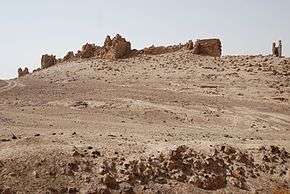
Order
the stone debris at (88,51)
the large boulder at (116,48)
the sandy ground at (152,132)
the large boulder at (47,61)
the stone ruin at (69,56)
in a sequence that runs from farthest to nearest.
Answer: the large boulder at (47,61) → the stone ruin at (69,56) → the stone debris at (88,51) → the large boulder at (116,48) → the sandy ground at (152,132)

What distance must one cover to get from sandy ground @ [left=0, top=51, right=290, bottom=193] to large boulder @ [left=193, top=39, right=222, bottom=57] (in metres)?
4.93

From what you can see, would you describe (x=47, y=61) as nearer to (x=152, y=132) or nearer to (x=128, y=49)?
(x=128, y=49)

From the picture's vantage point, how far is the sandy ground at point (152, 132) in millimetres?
10375

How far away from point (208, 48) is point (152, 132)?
19.0 meters

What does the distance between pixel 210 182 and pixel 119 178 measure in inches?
88.2

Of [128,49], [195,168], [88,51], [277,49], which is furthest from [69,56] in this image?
[195,168]

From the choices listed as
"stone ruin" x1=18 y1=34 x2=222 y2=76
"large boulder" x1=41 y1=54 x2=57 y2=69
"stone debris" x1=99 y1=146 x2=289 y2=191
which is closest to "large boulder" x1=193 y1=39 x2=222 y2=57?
"stone ruin" x1=18 y1=34 x2=222 y2=76

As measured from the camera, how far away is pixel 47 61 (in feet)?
124

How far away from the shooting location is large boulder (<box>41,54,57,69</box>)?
123 feet

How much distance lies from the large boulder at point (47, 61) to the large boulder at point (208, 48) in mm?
12165

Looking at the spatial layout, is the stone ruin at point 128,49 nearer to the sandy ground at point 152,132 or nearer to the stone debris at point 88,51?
the stone debris at point 88,51

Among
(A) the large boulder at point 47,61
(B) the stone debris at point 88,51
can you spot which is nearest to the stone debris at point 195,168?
(B) the stone debris at point 88,51

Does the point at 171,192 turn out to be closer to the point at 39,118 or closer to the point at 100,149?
the point at 100,149

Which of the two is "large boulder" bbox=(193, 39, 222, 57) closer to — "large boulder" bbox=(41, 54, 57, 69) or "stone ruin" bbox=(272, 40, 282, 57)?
"stone ruin" bbox=(272, 40, 282, 57)
